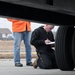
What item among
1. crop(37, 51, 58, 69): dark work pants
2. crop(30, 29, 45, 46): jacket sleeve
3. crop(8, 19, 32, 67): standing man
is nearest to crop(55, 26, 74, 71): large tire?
crop(37, 51, 58, 69): dark work pants

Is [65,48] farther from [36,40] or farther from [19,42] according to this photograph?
[19,42]

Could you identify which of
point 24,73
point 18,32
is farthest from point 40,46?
point 24,73

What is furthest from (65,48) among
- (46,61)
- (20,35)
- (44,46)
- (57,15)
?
(20,35)

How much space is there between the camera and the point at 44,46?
8680 millimetres

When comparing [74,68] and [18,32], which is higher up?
[18,32]

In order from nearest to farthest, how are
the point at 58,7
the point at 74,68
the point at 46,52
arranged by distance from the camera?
the point at 58,7
the point at 74,68
the point at 46,52

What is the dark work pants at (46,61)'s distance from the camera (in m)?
8.41

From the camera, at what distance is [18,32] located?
9.32m

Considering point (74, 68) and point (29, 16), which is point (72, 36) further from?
point (29, 16)

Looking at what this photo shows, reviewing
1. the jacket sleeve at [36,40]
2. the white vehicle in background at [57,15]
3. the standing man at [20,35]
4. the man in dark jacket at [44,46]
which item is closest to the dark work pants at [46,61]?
the man in dark jacket at [44,46]

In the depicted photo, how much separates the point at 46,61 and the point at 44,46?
372 millimetres

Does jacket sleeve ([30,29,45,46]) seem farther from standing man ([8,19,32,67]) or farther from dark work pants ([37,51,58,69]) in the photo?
standing man ([8,19,32,67])

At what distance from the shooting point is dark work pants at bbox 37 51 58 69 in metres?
8.41

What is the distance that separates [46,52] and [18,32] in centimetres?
102
